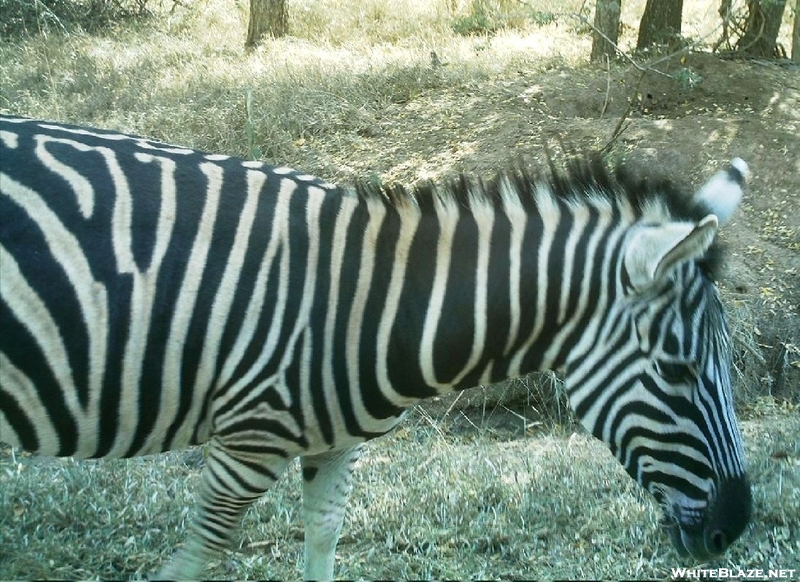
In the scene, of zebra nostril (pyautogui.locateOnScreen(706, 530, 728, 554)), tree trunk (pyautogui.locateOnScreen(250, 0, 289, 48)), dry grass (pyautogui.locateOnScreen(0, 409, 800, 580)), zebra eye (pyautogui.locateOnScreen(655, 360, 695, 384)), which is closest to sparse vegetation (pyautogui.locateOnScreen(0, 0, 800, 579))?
dry grass (pyautogui.locateOnScreen(0, 409, 800, 580))

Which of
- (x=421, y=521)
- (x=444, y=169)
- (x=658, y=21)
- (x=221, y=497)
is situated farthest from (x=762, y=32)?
(x=221, y=497)

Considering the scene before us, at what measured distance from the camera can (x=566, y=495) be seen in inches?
202

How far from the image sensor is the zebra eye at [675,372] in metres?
3.09

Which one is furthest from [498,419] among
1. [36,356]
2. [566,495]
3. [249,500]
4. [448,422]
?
[36,356]

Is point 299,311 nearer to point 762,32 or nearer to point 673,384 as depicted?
point 673,384

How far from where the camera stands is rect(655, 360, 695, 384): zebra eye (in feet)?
10.2

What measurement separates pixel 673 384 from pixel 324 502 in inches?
69.9

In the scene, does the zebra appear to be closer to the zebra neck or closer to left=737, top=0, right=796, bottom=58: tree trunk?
the zebra neck

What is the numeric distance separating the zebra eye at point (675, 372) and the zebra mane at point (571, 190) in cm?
56

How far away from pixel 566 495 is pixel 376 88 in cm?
714

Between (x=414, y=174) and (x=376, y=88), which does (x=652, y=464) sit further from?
(x=376, y=88)

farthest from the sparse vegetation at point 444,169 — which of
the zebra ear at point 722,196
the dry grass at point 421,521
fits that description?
the zebra ear at point 722,196

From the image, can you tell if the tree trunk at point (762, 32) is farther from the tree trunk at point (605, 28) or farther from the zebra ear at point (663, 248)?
the zebra ear at point (663, 248)

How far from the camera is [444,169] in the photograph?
910 cm
